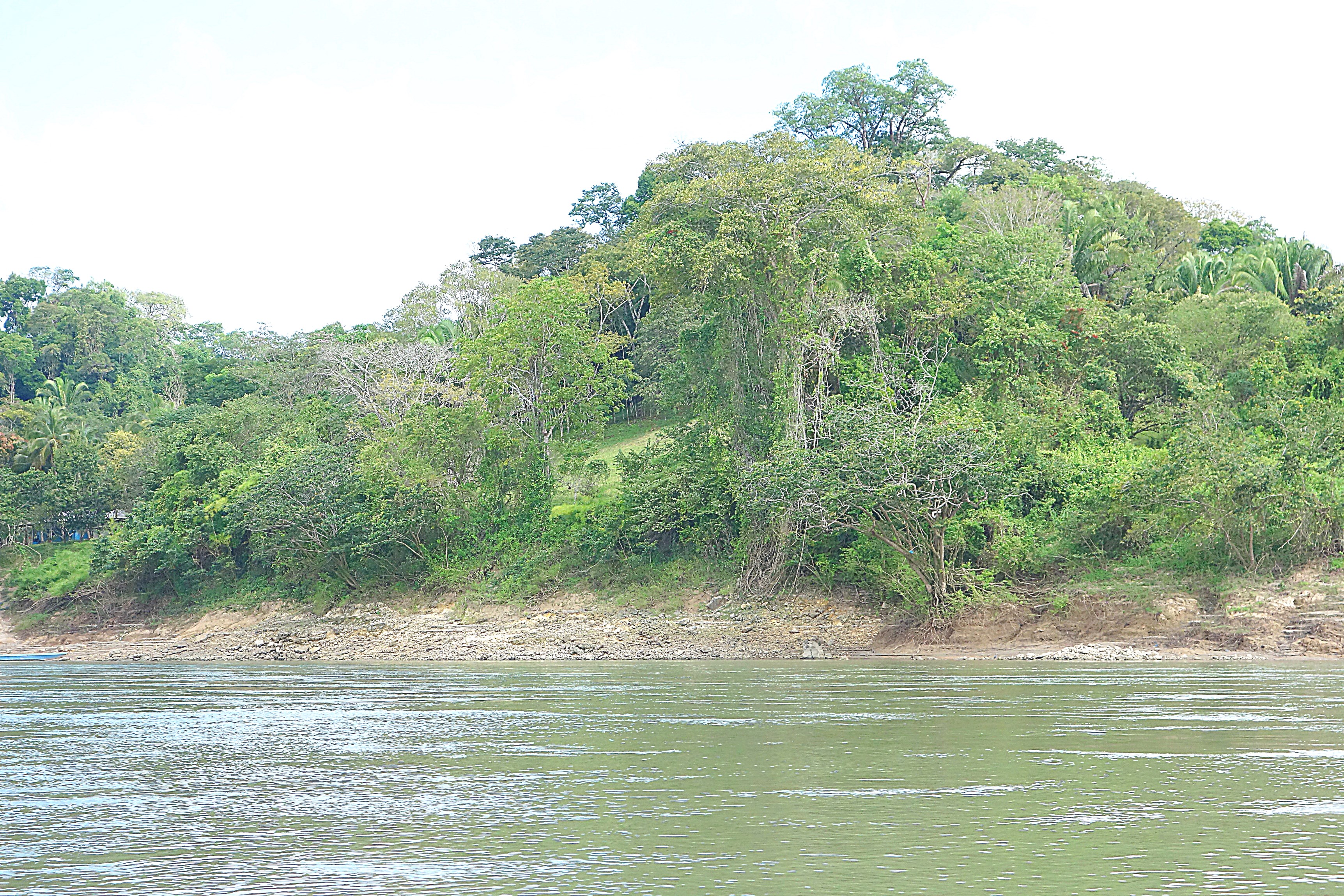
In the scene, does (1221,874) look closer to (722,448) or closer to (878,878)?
(878,878)

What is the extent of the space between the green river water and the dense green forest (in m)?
10.6

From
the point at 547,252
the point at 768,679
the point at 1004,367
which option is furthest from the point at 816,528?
the point at 547,252

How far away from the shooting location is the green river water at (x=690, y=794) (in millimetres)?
6730

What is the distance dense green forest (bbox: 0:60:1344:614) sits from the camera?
2891 cm

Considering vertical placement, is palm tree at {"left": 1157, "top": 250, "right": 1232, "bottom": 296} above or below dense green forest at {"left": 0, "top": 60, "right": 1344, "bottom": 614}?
above

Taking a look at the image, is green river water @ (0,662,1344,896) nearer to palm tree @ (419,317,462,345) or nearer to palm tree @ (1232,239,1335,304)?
palm tree @ (1232,239,1335,304)

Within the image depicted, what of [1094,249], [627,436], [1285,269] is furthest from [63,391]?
[1285,269]

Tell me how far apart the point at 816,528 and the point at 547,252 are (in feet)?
122

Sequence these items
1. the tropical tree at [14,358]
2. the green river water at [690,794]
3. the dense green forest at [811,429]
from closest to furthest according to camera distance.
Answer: the green river water at [690,794] < the dense green forest at [811,429] < the tropical tree at [14,358]

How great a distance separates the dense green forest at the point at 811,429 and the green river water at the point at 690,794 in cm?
1063

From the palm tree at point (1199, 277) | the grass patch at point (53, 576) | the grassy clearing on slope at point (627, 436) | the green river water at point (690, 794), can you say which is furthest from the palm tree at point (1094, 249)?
the grass patch at point (53, 576)

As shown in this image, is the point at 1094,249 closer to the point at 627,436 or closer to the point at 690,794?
the point at 627,436

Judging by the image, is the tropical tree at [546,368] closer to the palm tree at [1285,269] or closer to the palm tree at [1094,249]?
the palm tree at [1094,249]

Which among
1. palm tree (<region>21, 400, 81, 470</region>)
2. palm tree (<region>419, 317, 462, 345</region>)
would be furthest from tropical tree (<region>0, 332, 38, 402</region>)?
palm tree (<region>419, 317, 462, 345</region>)
